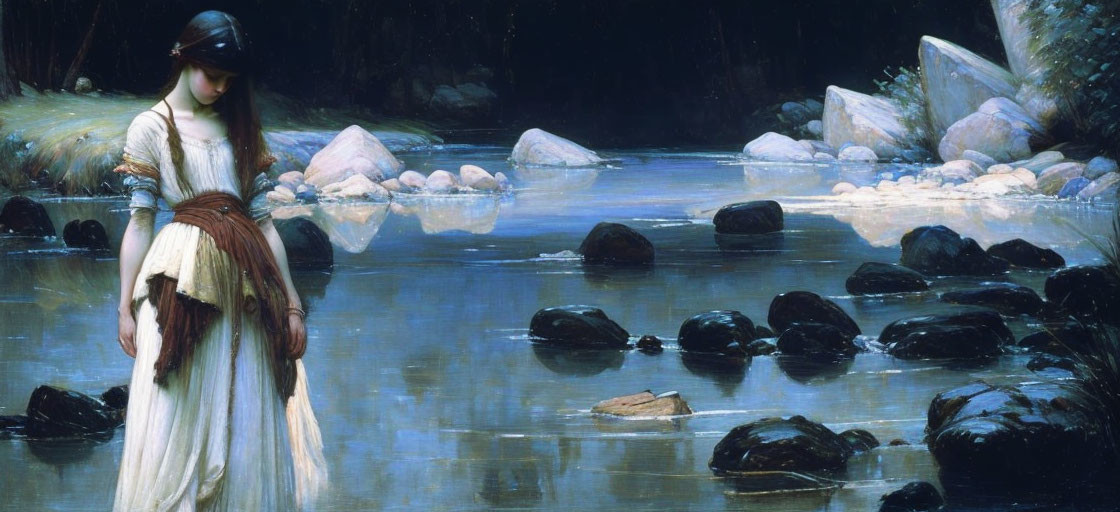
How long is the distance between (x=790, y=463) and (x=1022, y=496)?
719 millimetres

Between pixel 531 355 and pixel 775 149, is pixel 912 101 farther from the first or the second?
pixel 531 355

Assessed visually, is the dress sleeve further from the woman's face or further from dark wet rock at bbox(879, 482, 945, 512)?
dark wet rock at bbox(879, 482, 945, 512)

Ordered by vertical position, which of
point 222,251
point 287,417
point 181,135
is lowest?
point 287,417

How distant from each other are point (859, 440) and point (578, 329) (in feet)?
7.25

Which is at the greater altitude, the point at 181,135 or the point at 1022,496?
the point at 181,135

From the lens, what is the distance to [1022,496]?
4.38 m

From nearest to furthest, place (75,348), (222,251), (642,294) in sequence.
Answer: (222,251)
(75,348)
(642,294)

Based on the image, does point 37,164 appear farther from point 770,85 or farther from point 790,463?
point 770,85

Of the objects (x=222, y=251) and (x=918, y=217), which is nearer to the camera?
(x=222, y=251)

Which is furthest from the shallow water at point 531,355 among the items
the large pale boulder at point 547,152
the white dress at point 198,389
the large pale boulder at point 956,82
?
the large pale boulder at point 956,82

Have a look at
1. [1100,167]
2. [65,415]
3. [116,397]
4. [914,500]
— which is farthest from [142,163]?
[1100,167]

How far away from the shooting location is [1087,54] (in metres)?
12.3

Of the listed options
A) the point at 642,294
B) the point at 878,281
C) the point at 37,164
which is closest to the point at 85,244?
the point at 37,164

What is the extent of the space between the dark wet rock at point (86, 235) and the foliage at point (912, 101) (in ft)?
34.5
